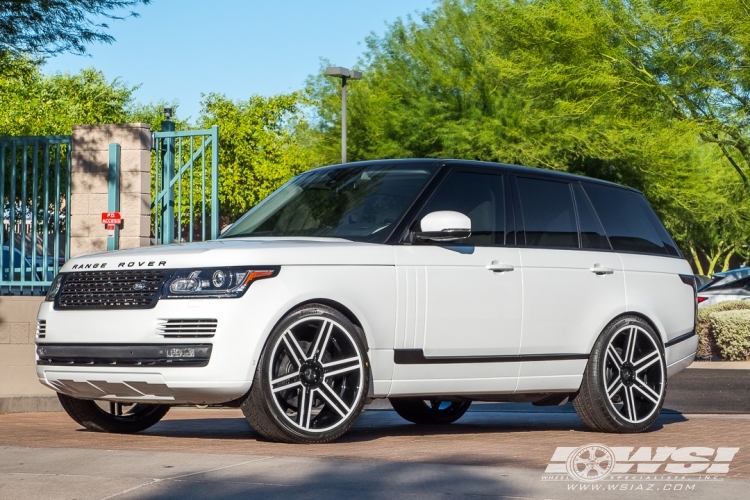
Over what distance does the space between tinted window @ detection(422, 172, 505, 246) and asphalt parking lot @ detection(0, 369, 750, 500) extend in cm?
135

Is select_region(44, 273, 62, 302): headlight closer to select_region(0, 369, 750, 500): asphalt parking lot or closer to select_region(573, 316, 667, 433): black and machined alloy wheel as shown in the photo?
select_region(0, 369, 750, 500): asphalt parking lot

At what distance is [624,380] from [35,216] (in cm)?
697

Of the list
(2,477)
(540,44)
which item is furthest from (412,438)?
(540,44)

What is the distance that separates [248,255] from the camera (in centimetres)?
724

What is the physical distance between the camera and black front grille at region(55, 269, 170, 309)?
23.8 feet

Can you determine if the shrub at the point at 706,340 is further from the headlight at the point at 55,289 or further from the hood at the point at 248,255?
the headlight at the point at 55,289

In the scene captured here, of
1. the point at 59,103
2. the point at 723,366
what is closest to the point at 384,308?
the point at 723,366

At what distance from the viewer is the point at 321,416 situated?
7.50 m

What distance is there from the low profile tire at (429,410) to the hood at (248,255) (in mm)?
2371

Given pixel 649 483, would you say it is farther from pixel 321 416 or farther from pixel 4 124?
pixel 4 124

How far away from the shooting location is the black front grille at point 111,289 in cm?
726

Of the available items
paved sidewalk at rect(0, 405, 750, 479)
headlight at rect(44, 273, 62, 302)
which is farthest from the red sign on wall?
headlight at rect(44, 273, 62, 302)

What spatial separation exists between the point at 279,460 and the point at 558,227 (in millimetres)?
3477

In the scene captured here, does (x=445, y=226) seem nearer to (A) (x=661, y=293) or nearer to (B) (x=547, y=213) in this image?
(B) (x=547, y=213)
